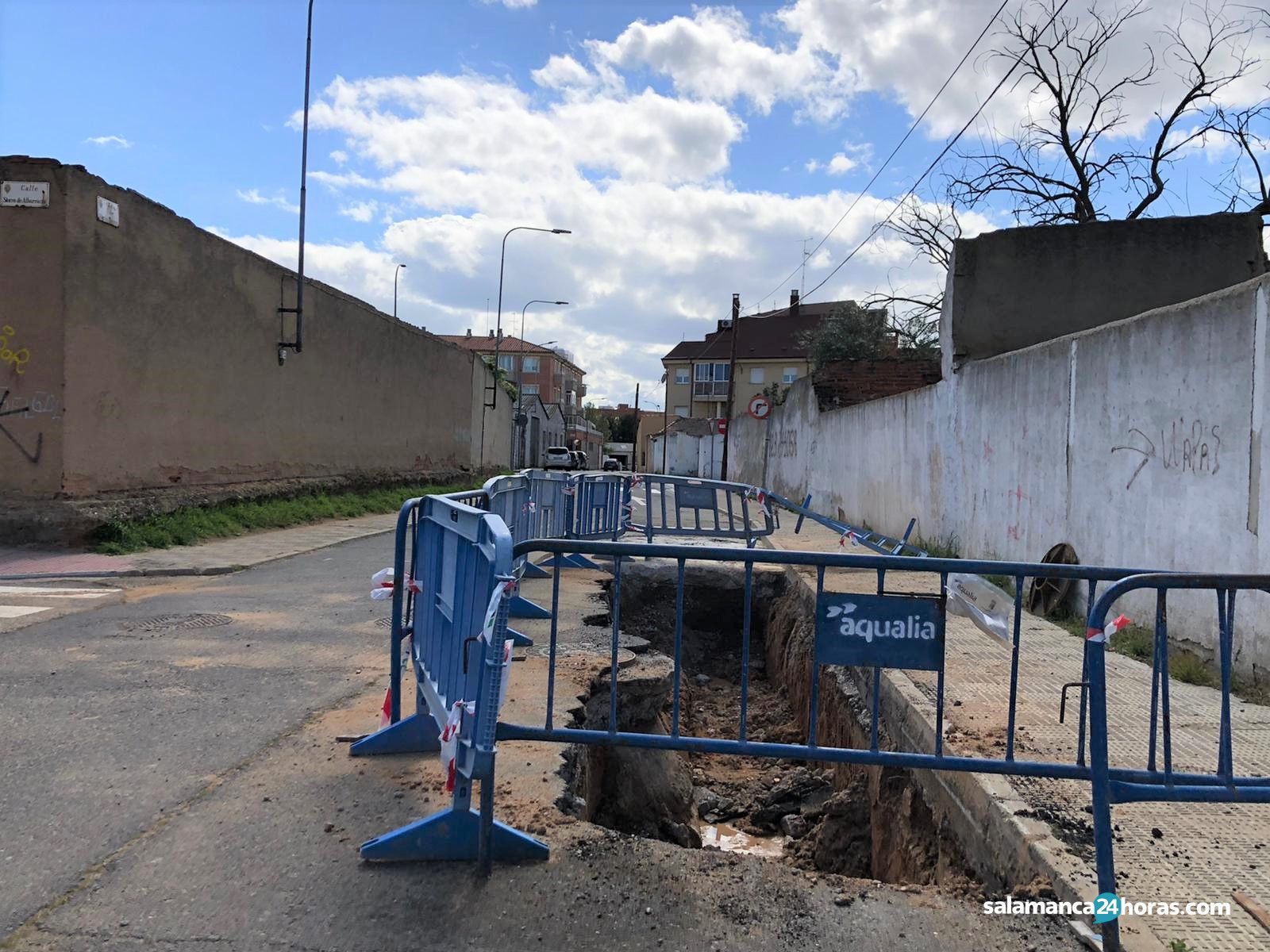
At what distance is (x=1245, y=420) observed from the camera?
18.9 ft

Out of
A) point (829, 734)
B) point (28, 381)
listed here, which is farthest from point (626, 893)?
point (28, 381)

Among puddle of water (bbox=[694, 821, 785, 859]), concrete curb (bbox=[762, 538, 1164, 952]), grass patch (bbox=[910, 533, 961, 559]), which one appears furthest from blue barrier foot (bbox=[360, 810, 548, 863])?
grass patch (bbox=[910, 533, 961, 559])

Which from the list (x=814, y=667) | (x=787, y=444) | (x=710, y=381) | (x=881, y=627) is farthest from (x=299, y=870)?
(x=710, y=381)

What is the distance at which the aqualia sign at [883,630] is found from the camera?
3.55m

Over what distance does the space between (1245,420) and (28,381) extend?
41.7ft

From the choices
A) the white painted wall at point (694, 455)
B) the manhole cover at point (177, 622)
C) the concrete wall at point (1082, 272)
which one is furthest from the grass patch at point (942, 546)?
the white painted wall at point (694, 455)

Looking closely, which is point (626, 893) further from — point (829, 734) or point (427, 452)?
point (427, 452)

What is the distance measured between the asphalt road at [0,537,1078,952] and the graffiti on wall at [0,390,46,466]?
739 centimetres

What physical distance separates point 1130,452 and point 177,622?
7827mm

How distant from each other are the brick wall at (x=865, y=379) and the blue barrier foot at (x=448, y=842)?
18.8 meters

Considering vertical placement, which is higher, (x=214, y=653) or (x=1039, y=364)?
(x=1039, y=364)

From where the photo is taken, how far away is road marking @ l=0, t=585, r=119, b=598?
862 centimetres

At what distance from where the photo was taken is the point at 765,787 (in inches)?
249

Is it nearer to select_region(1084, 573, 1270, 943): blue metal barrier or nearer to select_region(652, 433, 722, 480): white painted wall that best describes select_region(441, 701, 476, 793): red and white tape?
select_region(1084, 573, 1270, 943): blue metal barrier
